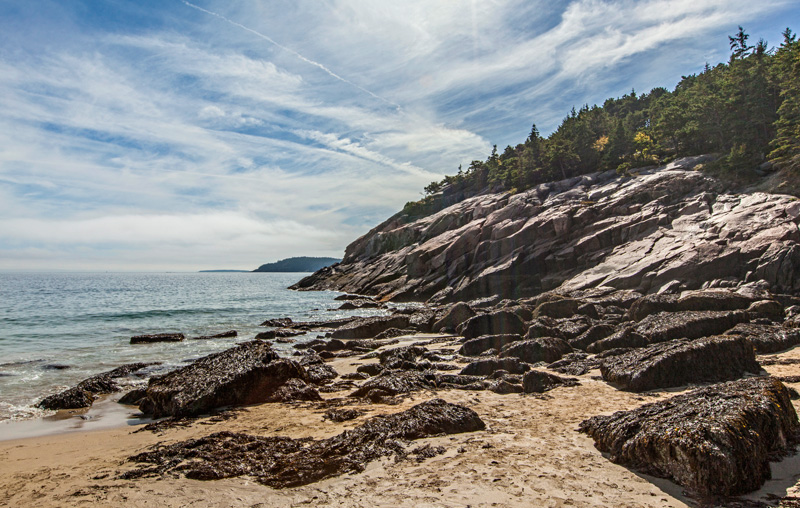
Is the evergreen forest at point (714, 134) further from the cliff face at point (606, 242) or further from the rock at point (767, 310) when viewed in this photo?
the rock at point (767, 310)

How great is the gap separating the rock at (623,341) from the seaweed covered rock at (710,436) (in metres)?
8.00

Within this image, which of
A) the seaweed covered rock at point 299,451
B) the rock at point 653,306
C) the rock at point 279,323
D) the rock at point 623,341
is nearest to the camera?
the seaweed covered rock at point 299,451

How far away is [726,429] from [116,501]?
8.75 meters

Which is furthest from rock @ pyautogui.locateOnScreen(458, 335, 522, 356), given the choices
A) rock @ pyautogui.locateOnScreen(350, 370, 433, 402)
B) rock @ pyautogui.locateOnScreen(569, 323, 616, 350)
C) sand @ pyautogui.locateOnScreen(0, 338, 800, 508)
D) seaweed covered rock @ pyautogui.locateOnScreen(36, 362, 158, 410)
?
seaweed covered rock @ pyautogui.locateOnScreen(36, 362, 158, 410)

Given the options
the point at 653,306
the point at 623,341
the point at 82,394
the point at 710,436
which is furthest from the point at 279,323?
the point at 710,436

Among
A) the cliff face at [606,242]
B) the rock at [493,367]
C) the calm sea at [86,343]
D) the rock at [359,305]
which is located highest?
the cliff face at [606,242]

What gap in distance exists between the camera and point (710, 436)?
5.40m

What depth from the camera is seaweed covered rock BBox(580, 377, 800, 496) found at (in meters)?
5.18

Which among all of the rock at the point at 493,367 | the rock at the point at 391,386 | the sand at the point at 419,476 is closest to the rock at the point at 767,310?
the rock at the point at 493,367

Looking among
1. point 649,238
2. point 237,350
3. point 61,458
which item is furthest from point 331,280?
point 61,458

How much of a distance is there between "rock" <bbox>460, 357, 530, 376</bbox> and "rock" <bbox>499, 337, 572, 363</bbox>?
50.8 inches

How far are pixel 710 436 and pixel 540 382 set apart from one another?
20.2ft

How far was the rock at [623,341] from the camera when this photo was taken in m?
15.0

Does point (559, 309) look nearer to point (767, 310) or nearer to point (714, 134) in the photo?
point (767, 310)
